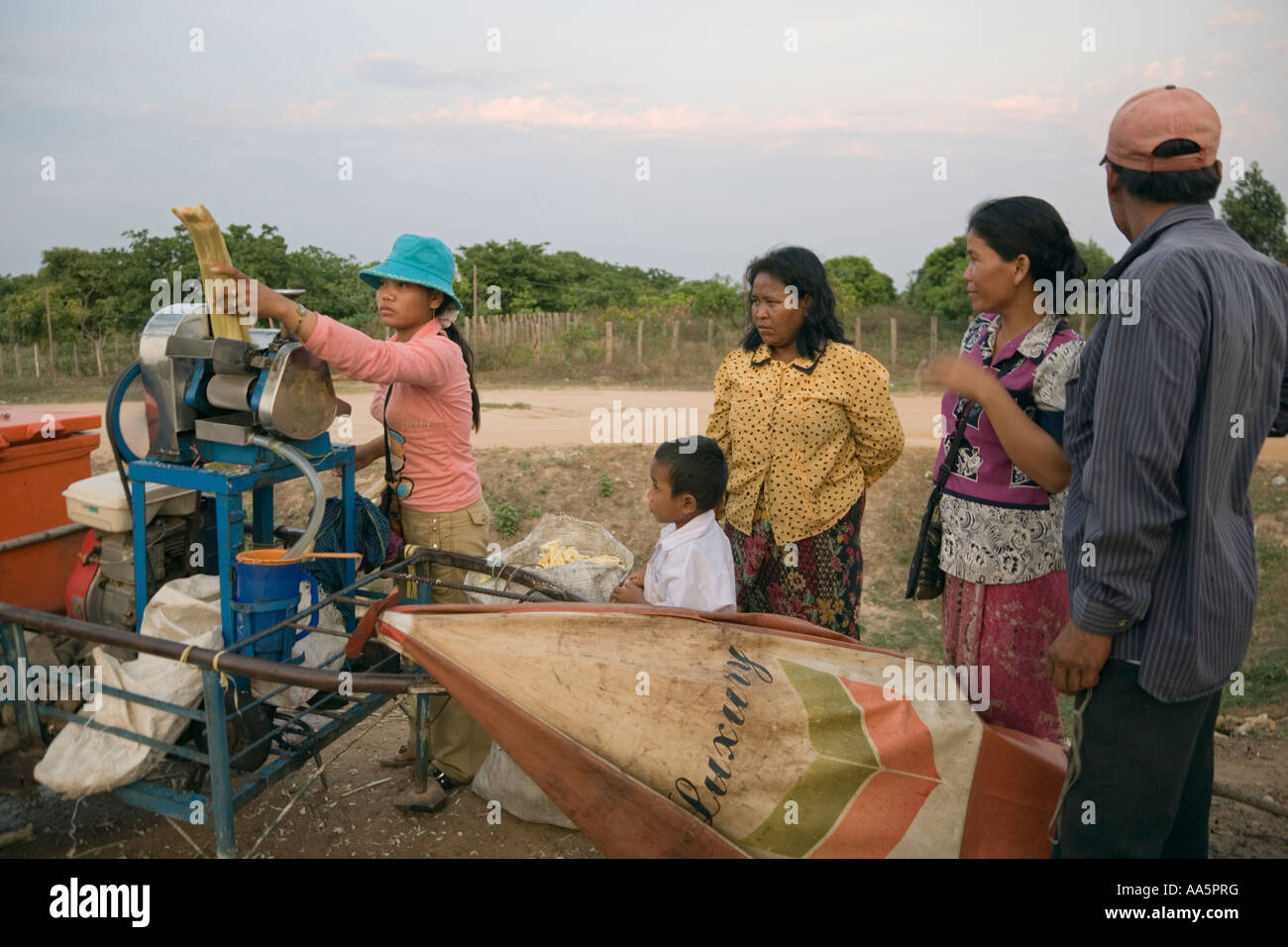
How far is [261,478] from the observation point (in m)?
2.57

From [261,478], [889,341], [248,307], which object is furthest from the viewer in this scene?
[889,341]

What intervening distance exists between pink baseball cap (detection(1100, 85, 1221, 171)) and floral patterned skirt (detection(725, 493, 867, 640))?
1.46m

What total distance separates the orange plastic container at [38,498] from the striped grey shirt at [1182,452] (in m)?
3.20

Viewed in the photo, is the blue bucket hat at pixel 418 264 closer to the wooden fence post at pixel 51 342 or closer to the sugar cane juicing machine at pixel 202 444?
the sugar cane juicing machine at pixel 202 444

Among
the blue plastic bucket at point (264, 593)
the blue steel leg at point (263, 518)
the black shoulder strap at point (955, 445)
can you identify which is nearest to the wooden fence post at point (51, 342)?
the blue steel leg at point (263, 518)

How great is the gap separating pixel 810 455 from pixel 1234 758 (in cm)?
240

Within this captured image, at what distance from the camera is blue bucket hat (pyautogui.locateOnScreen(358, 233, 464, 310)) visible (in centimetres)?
291

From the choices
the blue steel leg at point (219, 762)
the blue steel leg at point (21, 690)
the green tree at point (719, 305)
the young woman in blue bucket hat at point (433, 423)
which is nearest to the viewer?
the blue steel leg at point (219, 762)

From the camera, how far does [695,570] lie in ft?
8.73

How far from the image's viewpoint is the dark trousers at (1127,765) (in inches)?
71.6

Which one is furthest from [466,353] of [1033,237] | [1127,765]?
[1127,765]

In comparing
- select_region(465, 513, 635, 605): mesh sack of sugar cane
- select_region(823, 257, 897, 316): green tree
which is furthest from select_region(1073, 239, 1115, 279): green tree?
select_region(465, 513, 635, 605): mesh sack of sugar cane

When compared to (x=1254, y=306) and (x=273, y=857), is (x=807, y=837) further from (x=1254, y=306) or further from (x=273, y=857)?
(x=273, y=857)
